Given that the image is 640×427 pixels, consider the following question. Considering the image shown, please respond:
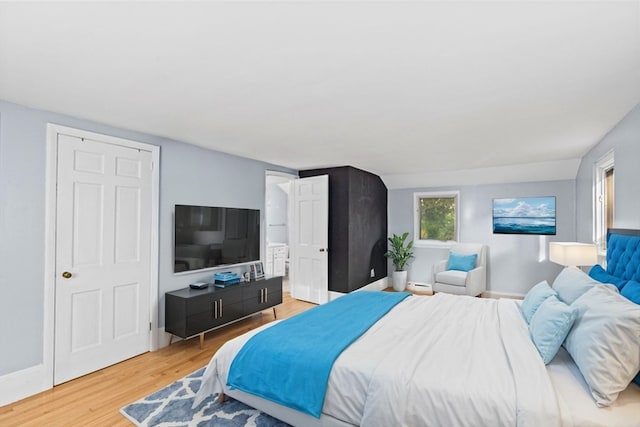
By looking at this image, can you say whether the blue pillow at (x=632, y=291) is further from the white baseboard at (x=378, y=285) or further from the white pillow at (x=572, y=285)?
the white baseboard at (x=378, y=285)

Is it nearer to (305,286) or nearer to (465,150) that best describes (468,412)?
(465,150)

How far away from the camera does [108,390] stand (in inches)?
103

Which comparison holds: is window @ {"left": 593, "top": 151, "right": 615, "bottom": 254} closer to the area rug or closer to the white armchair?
the white armchair

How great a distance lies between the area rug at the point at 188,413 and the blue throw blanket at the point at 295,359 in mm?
279

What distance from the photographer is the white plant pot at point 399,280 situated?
6043 millimetres

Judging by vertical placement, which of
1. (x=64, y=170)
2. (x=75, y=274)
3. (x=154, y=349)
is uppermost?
(x=64, y=170)

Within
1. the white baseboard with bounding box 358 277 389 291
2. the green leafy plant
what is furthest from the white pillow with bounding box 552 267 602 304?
the green leafy plant

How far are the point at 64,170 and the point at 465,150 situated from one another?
4278mm

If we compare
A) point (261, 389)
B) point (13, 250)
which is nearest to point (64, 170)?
point (13, 250)

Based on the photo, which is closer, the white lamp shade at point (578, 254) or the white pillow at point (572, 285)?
the white pillow at point (572, 285)

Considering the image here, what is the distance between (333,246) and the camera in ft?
17.3

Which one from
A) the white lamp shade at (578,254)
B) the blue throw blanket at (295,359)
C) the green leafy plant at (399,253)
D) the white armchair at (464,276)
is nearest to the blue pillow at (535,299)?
the white lamp shade at (578,254)

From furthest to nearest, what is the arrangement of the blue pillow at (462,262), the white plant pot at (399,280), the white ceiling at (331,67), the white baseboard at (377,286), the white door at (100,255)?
the white plant pot at (399,280), the white baseboard at (377,286), the blue pillow at (462,262), the white door at (100,255), the white ceiling at (331,67)

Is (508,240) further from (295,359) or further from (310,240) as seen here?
(295,359)
